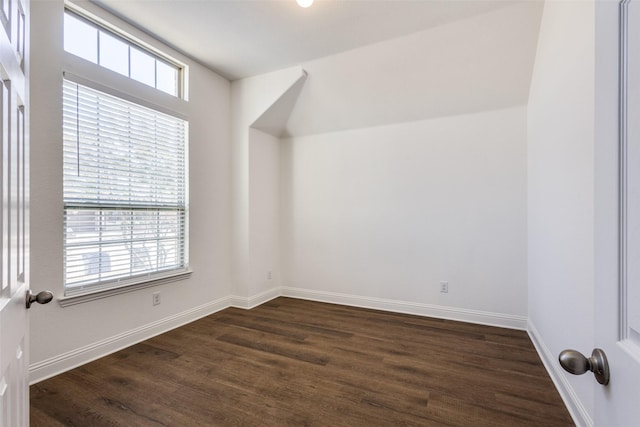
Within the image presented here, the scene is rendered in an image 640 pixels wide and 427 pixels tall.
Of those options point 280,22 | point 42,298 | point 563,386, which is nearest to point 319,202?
point 280,22

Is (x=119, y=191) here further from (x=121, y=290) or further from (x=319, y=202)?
(x=319, y=202)

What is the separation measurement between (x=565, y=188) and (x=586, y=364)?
1.64 m

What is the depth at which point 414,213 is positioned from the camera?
3.43 m

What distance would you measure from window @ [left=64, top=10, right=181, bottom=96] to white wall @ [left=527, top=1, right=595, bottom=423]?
3309 millimetres

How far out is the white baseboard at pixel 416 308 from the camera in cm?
301

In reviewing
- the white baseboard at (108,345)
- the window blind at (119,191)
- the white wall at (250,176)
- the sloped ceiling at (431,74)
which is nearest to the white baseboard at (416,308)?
the white wall at (250,176)

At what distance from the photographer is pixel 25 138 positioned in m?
1.00

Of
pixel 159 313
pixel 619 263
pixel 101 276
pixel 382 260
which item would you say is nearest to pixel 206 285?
pixel 159 313

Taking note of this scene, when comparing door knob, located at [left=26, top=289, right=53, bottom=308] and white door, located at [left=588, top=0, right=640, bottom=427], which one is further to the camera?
door knob, located at [left=26, top=289, right=53, bottom=308]

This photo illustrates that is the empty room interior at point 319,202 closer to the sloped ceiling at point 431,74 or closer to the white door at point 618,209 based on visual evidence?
the sloped ceiling at point 431,74

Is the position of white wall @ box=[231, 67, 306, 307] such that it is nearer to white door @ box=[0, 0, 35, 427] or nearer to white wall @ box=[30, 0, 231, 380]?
white wall @ box=[30, 0, 231, 380]

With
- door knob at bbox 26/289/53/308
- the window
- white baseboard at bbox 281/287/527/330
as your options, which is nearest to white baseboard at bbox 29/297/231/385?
white baseboard at bbox 281/287/527/330

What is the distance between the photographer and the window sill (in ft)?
7.25

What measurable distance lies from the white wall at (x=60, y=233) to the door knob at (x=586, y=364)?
2.81 m
